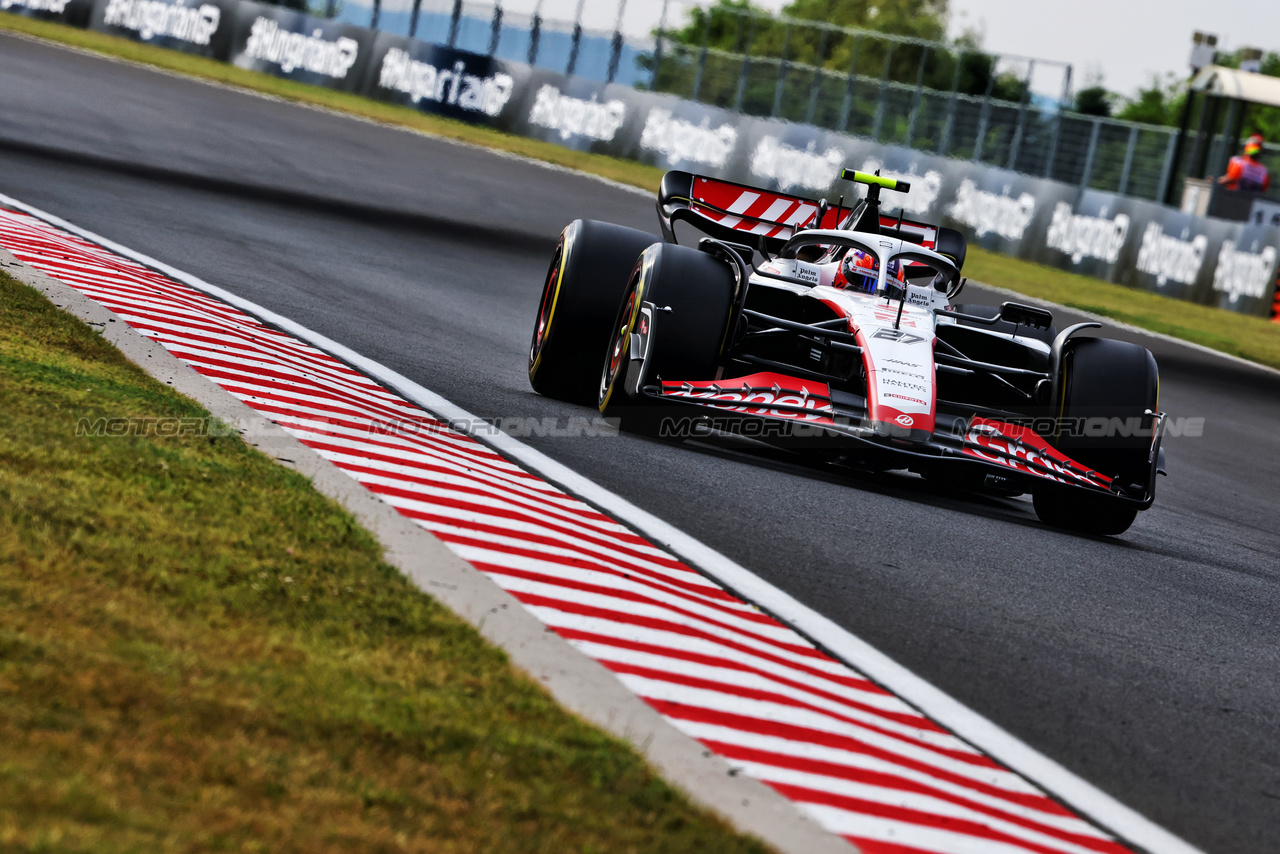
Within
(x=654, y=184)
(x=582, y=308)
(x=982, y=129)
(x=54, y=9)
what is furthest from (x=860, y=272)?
(x=54, y=9)

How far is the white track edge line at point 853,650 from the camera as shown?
374 centimetres

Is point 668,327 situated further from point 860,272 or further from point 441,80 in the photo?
point 441,80

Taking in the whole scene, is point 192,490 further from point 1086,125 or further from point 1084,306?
point 1086,125

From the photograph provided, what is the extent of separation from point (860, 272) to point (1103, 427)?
1.64 m

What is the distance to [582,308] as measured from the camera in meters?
8.28

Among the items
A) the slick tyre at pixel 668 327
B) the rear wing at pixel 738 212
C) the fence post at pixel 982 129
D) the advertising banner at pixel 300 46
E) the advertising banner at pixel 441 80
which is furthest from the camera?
the advertising banner at pixel 300 46

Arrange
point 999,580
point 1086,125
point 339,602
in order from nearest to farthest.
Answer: point 339,602 < point 999,580 < point 1086,125

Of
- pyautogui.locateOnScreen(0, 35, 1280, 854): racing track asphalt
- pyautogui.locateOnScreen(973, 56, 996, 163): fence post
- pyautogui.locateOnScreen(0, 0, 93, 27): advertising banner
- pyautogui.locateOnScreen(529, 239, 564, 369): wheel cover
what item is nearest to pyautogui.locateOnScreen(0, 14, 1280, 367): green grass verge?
pyautogui.locateOnScreen(0, 0, 93, 27): advertising banner

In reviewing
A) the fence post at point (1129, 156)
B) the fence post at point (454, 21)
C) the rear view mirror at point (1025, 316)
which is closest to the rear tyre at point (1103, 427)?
the rear view mirror at point (1025, 316)

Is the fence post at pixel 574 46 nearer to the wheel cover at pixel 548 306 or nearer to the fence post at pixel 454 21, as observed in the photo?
the fence post at pixel 454 21

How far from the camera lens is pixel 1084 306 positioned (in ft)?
66.2

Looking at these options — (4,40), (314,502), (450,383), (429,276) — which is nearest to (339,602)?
(314,502)

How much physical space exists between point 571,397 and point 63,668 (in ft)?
17.8

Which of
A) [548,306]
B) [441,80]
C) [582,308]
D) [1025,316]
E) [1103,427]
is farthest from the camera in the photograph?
[441,80]
